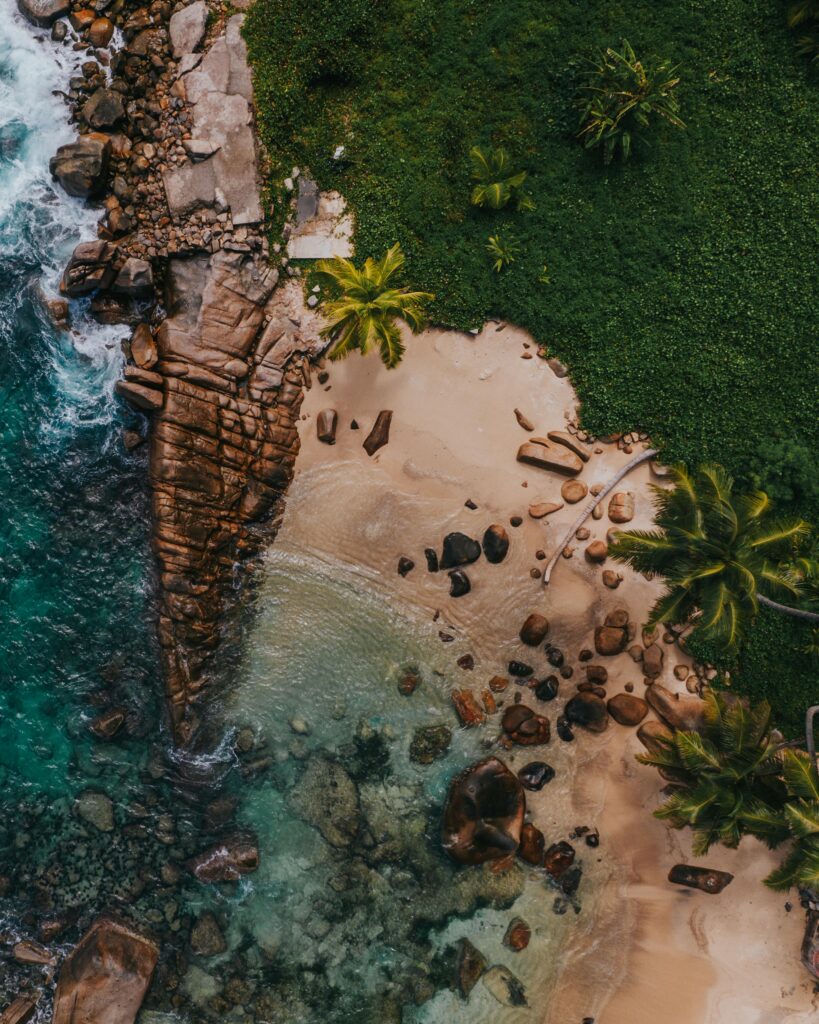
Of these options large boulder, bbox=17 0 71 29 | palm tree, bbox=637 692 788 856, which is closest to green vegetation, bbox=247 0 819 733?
palm tree, bbox=637 692 788 856

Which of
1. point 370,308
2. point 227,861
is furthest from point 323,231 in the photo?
point 227,861

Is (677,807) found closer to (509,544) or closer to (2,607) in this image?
(509,544)

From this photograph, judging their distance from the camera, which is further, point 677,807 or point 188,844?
point 188,844

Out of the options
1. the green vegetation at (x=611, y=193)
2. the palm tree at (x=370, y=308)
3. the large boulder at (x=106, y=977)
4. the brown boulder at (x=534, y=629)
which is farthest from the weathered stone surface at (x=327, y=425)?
the large boulder at (x=106, y=977)

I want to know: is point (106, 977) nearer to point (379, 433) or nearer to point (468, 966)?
point (468, 966)

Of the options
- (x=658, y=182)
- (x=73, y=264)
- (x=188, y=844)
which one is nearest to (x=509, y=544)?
(x=658, y=182)

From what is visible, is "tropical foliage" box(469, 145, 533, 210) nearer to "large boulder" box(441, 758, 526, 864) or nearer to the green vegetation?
the green vegetation

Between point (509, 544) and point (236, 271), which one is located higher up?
point (236, 271)
